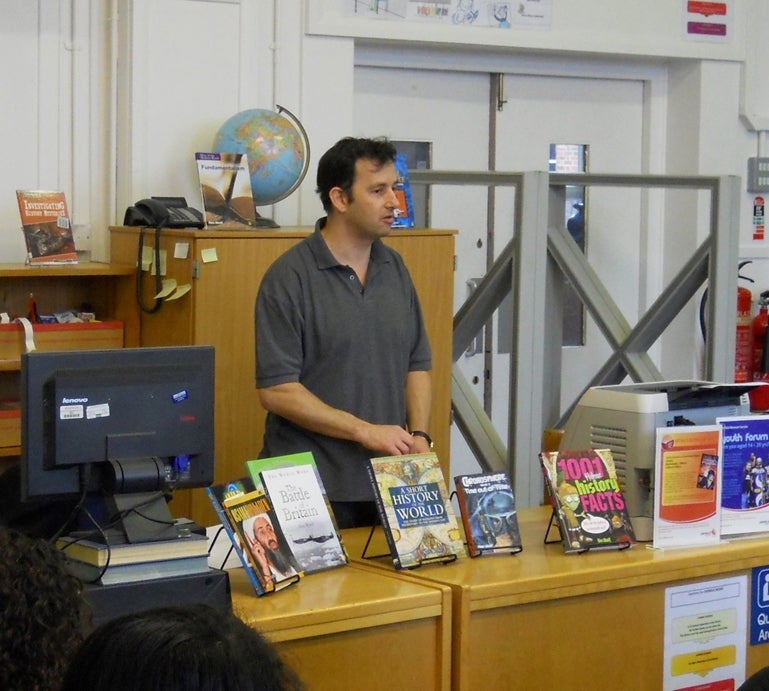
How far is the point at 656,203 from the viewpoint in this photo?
590 cm

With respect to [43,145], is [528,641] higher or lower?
lower

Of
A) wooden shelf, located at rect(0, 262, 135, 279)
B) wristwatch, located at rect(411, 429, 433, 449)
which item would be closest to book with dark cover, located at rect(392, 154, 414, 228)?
wooden shelf, located at rect(0, 262, 135, 279)

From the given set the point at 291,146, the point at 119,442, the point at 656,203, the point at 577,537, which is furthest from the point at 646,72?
the point at 119,442

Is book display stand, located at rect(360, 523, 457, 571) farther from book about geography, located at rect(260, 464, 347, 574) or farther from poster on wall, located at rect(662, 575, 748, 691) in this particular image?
poster on wall, located at rect(662, 575, 748, 691)

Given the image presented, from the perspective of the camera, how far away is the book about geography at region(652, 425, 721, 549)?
2781mm

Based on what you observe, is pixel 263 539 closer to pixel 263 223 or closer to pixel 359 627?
pixel 359 627

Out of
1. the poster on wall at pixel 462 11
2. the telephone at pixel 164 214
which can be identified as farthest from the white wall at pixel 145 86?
the telephone at pixel 164 214

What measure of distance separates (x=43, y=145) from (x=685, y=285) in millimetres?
2282

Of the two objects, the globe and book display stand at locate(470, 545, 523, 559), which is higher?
the globe

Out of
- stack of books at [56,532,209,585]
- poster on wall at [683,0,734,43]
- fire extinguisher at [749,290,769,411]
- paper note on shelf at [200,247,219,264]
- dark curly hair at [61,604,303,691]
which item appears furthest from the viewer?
fire extinguisher at [749,290,769,411]

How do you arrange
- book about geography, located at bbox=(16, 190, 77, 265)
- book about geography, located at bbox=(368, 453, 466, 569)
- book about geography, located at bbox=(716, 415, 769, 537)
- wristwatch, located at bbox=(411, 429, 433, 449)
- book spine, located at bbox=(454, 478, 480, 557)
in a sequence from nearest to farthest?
1. book about geography, located at bbox=(368, 453, 466, 569)
2. book spine, located at bbox=(454, 478, 480, 557)
3. book about geography, located at bbox=(716, 415, 769, 537)
4. wristwatch, located at bbox=(411, 429, 433, 449)
5. book about geography, located at bbox=(16, 190, 77, 265)

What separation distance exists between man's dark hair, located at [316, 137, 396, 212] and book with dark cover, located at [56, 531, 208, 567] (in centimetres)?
123

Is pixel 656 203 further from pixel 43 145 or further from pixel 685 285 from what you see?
pixel 43 145

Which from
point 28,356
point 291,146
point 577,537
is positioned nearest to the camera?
point 28,356
